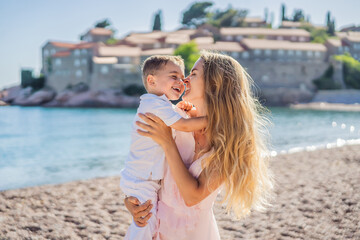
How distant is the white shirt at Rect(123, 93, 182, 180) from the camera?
190cm

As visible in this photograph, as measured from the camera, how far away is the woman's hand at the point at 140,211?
186 centimetres

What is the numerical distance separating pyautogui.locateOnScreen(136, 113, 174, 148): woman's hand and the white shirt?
1.1 inches

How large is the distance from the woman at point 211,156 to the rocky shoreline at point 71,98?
39226 millimetres

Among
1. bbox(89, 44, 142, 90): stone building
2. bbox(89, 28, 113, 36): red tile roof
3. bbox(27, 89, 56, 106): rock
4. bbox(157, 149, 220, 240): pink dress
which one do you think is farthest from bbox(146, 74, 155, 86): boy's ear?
bbox(89, 28, 113, 36): red tile roof

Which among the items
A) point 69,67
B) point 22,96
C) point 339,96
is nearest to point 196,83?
point 339,96

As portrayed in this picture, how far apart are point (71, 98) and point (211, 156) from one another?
45633 mm

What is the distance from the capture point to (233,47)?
45.3 m

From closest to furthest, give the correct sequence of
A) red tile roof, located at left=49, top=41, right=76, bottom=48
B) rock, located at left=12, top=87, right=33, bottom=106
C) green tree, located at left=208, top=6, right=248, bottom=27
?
1. rock, located at left=12, top=87, right=33, bottom=106
2. red tile roof, located at left=49, top=41, right=76, bottom=48
3. green tree, located at left=208, top=6, right=248, bottom=27

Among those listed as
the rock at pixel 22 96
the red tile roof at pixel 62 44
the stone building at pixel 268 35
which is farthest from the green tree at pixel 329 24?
the rock at pixel 22 96

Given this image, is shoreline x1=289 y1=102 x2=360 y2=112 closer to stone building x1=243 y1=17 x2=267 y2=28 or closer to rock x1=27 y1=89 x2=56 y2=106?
stone building x1=243 y1=17 x2=267 y2=28

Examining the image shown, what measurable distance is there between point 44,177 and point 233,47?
39.1 m

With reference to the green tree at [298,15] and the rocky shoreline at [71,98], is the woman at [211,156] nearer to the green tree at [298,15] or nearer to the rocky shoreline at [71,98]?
the rocky shoreline at [71,98]

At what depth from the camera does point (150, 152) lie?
75.2 inches

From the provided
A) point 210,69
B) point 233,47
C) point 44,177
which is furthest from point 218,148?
point 233,47
